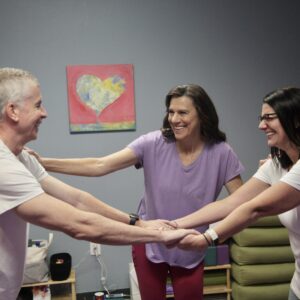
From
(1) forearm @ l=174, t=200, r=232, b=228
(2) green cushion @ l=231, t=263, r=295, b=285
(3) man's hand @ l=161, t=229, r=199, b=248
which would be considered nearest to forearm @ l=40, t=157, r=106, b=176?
(1) forearm @ l=174, t=200, r=232, b=228

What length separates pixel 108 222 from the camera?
149 centimetres

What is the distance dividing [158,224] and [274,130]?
0.72 metres

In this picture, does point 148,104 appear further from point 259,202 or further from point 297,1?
point 259,202

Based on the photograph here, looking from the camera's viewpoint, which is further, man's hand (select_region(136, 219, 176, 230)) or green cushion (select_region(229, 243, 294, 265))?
green cushion (select_region(229, 243, 294, 265))

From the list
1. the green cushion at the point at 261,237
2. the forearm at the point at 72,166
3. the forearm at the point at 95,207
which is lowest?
the green cushion at the point at 261,237

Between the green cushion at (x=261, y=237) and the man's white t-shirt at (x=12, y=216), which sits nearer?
the man's white t-shirt at (x=12, y=216)

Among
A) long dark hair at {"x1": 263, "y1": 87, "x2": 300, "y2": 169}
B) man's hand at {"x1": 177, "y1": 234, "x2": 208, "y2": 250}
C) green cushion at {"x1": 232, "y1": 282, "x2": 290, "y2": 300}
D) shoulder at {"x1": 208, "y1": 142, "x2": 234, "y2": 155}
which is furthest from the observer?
green cushion at {"x1": 232, "y1": 282, "x2": 290, "y2": 300}

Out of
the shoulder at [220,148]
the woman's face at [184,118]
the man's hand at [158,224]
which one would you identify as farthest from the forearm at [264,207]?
the woman's face at [184,118]

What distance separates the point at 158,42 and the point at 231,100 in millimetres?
822

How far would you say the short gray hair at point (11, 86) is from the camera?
55.6 inches

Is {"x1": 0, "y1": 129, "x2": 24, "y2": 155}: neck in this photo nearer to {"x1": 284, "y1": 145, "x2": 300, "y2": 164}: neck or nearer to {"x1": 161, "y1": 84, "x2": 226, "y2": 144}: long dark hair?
{"x1": 161, "y1": 84, "x2": 226, "y2": 144}: long dark hair

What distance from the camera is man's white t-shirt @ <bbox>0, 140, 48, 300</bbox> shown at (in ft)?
4.27

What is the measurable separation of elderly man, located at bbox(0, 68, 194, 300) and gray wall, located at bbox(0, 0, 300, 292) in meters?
1.89

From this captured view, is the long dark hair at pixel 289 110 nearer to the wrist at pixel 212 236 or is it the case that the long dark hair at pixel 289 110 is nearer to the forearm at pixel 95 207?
the wrist at pixel 212 236
